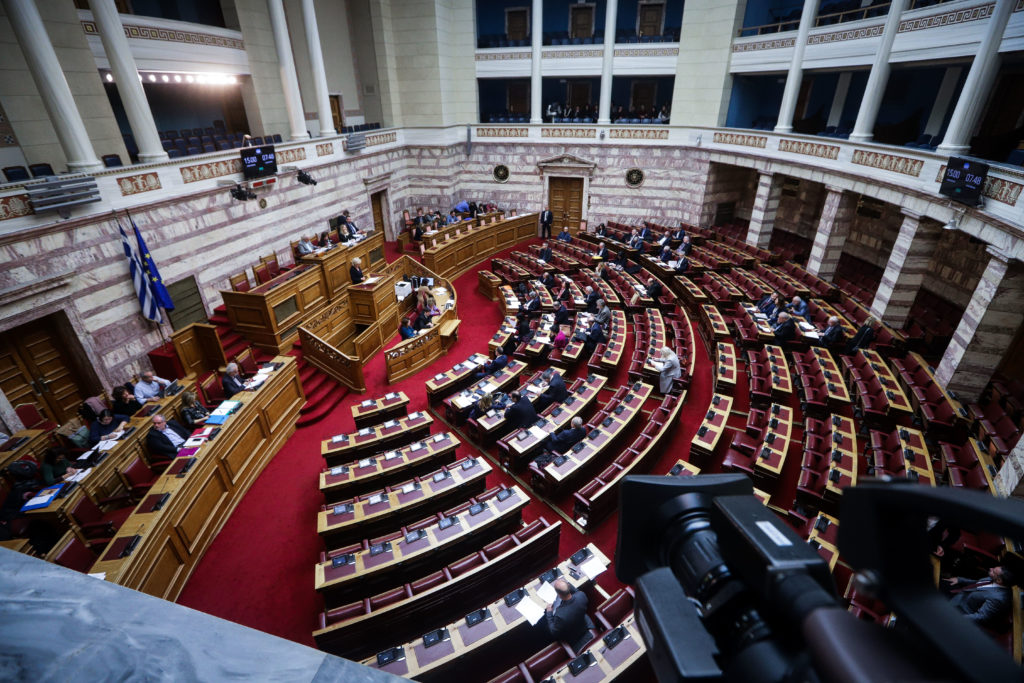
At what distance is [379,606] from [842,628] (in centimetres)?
572

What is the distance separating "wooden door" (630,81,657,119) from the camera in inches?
858

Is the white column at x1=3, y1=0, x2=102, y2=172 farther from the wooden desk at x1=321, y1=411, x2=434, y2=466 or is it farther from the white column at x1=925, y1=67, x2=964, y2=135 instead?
the white column at x1=925, y1=67, x2=964, y2=135

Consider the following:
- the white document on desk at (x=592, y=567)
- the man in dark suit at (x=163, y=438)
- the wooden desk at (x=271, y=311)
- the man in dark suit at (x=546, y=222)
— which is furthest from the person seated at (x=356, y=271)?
the white document on desk at (x=592, y=567)

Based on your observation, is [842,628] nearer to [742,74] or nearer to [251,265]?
[251,265]

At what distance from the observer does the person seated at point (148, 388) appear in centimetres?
849

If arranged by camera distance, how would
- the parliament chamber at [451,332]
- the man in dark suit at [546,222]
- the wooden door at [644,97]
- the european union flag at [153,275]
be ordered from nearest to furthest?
the parliament chamber at [451,332]
the european union flag at [153,275]
the man in dark suit at [546,222]
the wooden door at [644,97]

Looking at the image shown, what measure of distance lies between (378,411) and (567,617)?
17.9 feet

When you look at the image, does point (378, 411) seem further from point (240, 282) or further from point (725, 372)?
point (725, 372)

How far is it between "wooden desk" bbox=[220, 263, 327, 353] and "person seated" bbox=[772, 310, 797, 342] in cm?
1160

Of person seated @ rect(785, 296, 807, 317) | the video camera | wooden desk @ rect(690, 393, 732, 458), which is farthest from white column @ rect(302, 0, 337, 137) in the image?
the video camera

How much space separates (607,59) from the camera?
62.8 feet

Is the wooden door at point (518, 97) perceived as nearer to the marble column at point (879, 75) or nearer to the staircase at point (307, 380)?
the marble column at point (879, 75)

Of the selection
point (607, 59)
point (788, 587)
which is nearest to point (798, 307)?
point (788, 587)

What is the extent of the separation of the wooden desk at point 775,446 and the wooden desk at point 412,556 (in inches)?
147
